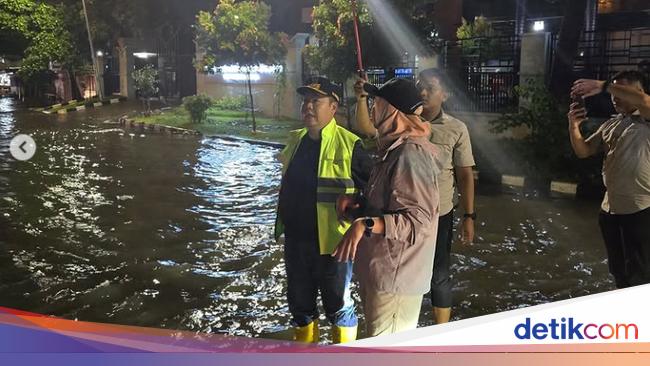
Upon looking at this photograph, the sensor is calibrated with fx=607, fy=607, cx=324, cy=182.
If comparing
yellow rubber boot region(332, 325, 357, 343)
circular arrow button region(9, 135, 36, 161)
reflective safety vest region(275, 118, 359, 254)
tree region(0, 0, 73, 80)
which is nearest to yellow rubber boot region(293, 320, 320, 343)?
yellow rubber boot region(332, 325, 357, 343)

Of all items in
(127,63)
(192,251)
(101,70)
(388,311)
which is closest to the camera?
(388,311)

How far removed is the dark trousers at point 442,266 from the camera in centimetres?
376

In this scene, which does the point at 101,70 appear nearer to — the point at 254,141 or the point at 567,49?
the point at 254,141

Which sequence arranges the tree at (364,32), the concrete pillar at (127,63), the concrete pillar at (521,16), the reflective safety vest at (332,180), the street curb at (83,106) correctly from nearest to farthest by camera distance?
the reflective safety vest at (332,180)
the tree at (364,32)
the concrete pillar at (521,16)
the street curb at (83,106)
the concrete pillar at (127,63)

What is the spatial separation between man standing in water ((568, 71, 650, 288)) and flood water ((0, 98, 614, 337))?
135cm

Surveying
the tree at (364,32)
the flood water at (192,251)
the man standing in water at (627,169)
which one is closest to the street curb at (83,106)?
the tree at (364,32)

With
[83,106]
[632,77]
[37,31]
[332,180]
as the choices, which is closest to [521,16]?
[632,77]

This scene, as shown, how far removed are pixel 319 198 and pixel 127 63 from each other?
102 ft

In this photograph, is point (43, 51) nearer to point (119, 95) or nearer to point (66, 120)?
point (119, 95)

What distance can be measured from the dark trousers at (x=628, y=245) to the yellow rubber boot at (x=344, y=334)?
1703 millimetres

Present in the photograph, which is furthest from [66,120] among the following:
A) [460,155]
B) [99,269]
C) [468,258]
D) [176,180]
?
[460,155]

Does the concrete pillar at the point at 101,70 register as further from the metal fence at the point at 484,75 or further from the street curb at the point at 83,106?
the metal fence at the point at 484,75

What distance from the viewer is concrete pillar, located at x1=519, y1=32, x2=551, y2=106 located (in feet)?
38.3

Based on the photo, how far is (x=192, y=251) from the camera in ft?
21.0
